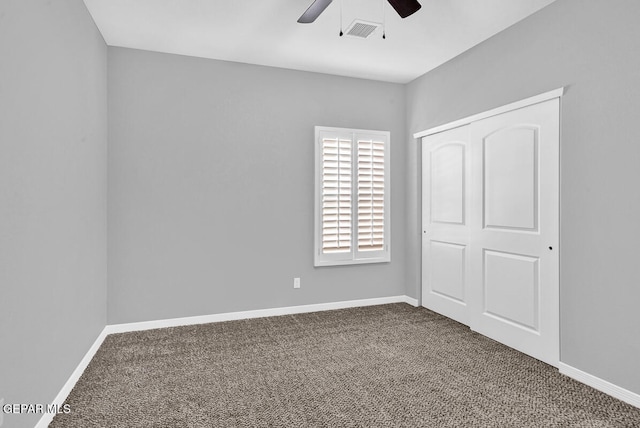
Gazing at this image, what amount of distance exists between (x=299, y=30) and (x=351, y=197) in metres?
1.90

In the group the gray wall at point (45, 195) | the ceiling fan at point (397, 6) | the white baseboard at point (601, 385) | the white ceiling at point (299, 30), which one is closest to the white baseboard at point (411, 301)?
the white baseboard at point (601, 385)

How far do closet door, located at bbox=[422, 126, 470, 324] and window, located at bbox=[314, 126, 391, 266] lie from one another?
487 mm

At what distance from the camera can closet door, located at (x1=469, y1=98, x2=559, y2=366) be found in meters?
2.99

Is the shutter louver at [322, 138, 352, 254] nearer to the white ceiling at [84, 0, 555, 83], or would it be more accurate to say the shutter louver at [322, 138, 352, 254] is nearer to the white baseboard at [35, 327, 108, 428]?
the white ceiling at [84, 0, 555, 83]

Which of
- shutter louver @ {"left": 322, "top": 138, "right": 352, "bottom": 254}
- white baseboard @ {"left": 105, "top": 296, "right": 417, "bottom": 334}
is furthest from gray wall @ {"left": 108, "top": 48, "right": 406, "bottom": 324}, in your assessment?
shutter louver @ {"left": 322, "top": 138, "right": 352, "bottom": 254}

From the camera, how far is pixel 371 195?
4.67m

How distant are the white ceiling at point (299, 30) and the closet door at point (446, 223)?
36.8 inches

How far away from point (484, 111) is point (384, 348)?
2.31 metres

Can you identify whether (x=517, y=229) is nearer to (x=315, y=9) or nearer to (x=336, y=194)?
(x=336, y=194)

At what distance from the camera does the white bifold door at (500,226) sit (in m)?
3.01

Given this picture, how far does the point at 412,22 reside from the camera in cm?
325

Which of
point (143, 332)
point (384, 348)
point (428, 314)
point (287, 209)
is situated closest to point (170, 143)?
point (287, 209)

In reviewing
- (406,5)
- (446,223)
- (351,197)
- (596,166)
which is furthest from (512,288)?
(406,5)

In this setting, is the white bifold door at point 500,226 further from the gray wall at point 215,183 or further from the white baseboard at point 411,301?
the gray wall at point 215,183
